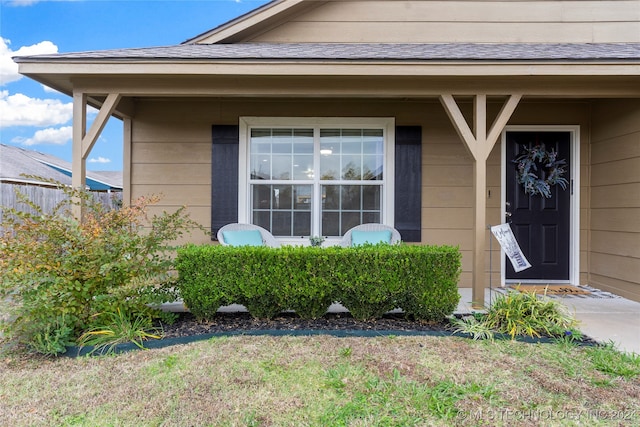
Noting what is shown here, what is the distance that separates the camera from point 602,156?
435cm

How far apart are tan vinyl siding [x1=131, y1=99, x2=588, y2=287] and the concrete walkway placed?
0.92 m

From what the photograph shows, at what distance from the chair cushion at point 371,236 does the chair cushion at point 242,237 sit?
3.65 ft

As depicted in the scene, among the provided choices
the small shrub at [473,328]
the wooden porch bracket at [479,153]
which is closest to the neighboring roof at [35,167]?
the wooden porch bracket at [479,153]

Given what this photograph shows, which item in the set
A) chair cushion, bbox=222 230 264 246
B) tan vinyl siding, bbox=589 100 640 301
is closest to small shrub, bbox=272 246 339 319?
chair cushion, bbox=222 230 264 246

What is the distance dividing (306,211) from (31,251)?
2837 mm

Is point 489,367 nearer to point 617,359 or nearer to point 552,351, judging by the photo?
point 552,351

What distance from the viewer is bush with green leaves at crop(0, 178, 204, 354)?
253cm

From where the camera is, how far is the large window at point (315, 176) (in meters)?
4.66

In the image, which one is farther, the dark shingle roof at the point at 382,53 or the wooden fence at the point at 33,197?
the wooden fence at the point at 33,197

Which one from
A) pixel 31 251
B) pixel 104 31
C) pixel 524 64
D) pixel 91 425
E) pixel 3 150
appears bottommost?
pixel 91 425

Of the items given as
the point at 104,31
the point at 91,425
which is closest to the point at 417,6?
the point at 91,425

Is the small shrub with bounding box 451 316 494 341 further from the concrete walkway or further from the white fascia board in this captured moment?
the white fascia board

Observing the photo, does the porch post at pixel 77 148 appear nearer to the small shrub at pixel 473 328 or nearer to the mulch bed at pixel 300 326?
the mulch bed at pixel 300 326

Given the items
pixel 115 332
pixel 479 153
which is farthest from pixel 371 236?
pixel 115 332
